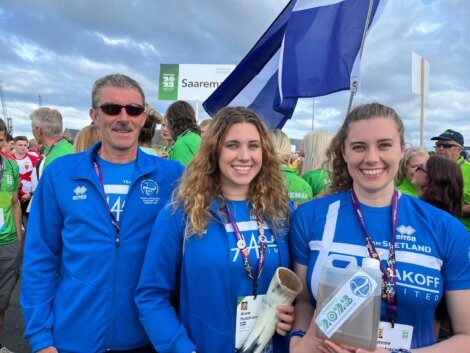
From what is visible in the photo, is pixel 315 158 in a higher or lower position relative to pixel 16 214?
higher

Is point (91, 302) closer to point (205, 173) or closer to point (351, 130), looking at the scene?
point (205, 173)

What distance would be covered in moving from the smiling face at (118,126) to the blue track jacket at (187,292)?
480mm

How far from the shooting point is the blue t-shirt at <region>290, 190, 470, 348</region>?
1.67 metres

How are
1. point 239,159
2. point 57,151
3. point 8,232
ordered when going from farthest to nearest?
1. point 8,232
2. point 57,151
3. point 239,159

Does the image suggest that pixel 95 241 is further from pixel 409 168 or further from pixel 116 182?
pixel 409 168

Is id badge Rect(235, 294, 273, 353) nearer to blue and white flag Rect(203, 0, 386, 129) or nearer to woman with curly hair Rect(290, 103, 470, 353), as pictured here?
woman with curly hair Rect(290, 103, 470, 353)

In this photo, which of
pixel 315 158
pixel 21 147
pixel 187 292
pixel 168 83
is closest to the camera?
pixel 187 292

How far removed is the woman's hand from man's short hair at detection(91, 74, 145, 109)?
142 centimetres

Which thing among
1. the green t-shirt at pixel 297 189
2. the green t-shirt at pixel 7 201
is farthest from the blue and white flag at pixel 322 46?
the green t-shirt at pixel 7 201

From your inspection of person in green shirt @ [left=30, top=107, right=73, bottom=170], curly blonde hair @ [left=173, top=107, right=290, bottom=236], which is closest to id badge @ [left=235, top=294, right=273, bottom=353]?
curly blonde hair @ [left=173, top=107, right=290, bottom=236]

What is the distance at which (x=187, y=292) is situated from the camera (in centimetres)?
190

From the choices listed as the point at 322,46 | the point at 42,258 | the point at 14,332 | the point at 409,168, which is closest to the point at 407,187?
the point at 409,168

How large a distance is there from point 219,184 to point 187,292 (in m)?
0.57

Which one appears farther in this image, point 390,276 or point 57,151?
point 57,151
